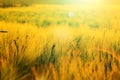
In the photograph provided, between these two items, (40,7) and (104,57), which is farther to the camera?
(40,7)

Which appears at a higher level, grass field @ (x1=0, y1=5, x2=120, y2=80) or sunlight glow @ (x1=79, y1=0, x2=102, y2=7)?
sunlight glow @ (x1=79, y1=0, x2=102, y2=7)

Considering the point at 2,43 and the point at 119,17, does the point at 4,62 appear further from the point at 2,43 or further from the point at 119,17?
the point at 119,17

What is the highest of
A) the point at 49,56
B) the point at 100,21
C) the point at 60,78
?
the point at 100,21

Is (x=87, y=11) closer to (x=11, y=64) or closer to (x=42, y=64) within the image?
(x=42, y=64)

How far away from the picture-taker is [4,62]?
172 cm

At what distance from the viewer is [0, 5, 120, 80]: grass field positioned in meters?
1.68

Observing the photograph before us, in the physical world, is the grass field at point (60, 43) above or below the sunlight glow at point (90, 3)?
below

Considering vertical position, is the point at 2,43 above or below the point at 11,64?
above

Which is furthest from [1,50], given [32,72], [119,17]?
[119,17]

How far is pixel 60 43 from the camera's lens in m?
1.72

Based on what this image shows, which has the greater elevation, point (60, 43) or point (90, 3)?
point (90, 3)

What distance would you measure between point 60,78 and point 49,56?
6.9 inches

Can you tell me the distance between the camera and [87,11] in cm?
175

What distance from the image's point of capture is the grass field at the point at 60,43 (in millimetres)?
1680
